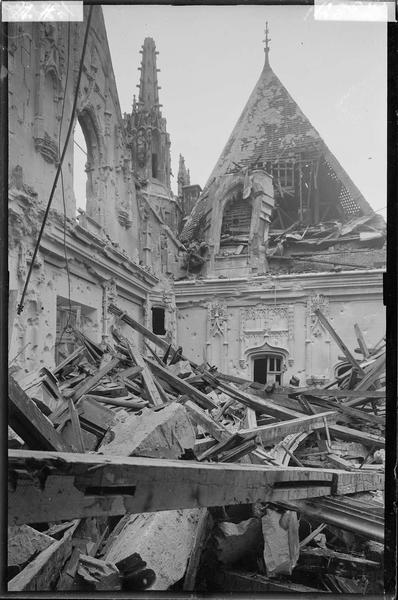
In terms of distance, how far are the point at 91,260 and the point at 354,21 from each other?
117 inches

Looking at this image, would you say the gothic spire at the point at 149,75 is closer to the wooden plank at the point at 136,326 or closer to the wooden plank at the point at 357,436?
the wooden plank at the point at 136,326

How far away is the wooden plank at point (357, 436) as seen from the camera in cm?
472

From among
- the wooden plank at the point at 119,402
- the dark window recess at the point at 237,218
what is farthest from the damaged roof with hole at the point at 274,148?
the wooden plank at the point at 119,402

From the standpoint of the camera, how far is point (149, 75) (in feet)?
10.6

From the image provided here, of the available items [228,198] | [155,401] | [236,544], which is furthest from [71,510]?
[228,198]

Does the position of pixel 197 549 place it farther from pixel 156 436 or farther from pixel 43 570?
pixel 43 570

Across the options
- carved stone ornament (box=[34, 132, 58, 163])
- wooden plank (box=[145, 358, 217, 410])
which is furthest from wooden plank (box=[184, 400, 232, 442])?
carved stone ornament (box=[34, 132, 58, 163])

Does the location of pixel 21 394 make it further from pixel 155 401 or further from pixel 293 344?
pixel 293 344

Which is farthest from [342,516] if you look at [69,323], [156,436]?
[69,323]

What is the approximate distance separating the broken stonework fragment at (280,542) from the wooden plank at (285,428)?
26.9 inches

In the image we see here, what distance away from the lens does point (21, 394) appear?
240 cm

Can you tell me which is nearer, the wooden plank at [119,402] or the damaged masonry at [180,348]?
the damaged masonry at [180,348]

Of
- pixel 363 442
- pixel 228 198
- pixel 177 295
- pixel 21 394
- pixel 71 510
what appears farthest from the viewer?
pixel 228 198

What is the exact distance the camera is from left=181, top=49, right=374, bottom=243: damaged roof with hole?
363 cm
